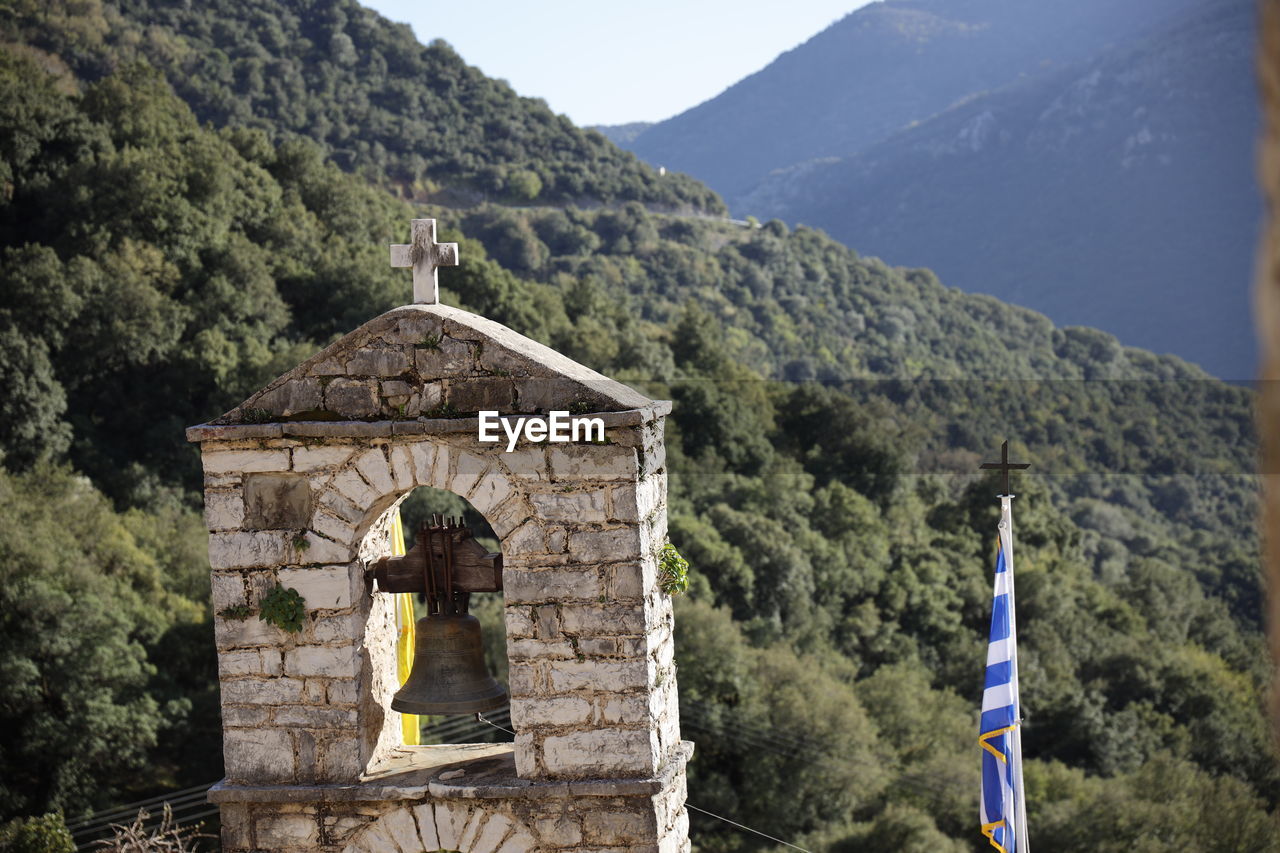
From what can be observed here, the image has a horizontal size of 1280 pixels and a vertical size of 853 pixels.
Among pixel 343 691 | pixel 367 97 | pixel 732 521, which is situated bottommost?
pixel 732 521

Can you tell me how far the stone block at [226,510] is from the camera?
4773mm

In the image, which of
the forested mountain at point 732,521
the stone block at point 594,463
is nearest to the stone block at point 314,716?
the stone block at point 594,463

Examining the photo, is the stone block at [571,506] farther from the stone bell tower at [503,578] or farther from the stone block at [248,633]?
the stone block at [248,633]

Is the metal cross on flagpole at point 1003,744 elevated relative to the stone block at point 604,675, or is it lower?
lower

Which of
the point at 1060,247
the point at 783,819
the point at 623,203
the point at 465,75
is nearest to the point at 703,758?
the point at 783,819

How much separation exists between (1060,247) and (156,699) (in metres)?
73.2

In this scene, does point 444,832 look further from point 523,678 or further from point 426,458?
point 426,458

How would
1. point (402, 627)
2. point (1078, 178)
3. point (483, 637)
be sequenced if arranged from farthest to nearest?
point (1078, 178)
point (483, 637)
point (402, 627)

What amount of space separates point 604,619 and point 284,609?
116cm

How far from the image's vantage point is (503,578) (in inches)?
188

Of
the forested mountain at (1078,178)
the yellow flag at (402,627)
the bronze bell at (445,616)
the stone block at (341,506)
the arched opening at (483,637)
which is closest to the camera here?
the stone block at (341,506)

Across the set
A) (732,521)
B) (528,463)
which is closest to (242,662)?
(528,463)

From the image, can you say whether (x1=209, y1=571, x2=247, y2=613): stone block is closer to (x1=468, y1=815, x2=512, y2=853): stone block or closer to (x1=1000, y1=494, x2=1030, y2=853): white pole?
(x1=468, y1=815, x2=512, y2=853): stone block

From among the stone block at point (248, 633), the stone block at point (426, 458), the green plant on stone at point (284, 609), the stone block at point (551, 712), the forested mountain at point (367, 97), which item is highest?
the forested mountain at point (367, 97)
